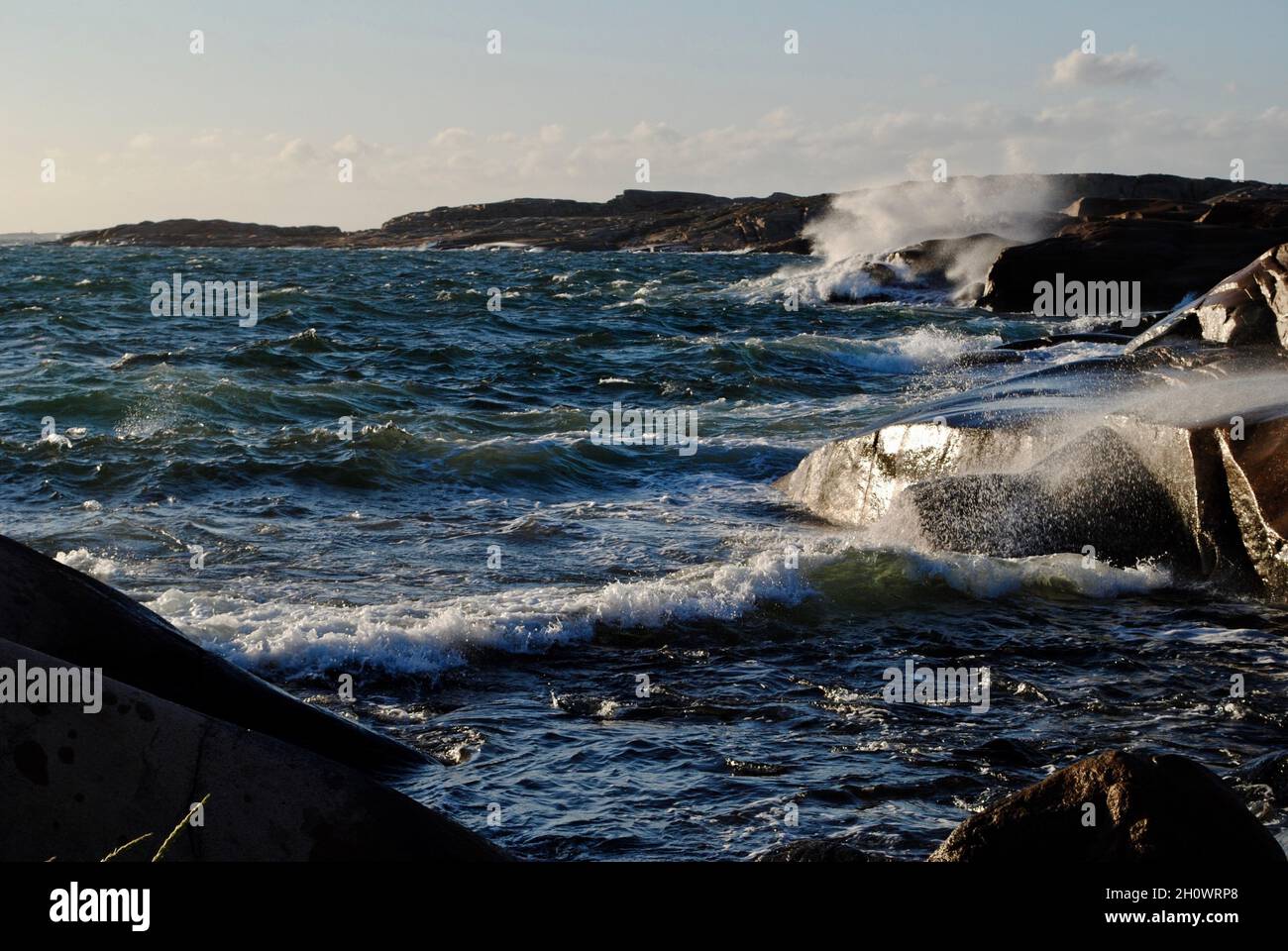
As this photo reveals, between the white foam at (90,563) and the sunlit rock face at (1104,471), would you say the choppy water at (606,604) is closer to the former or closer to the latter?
the white foam at (90,563)

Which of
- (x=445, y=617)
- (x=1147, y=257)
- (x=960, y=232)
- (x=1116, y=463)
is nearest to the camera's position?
(x=445, y=617)

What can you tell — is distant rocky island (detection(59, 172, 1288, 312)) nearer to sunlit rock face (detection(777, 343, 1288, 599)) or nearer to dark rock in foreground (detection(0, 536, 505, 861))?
sunlit rock face (detection(777, 343, 1288, 599))

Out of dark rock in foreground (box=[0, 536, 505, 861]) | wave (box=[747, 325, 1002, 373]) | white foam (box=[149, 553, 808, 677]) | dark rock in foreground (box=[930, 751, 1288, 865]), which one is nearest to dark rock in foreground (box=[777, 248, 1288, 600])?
white foam (box=[149, 553, 808, 677])

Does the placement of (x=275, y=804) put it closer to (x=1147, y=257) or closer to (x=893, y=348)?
(x=893, y=348)

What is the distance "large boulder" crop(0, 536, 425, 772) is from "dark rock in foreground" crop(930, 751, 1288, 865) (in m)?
2.34

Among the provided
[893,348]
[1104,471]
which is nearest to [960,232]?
[893,348]

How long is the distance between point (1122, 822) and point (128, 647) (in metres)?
3.33

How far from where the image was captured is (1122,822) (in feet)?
13.4

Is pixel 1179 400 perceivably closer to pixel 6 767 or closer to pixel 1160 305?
pixel 6 767

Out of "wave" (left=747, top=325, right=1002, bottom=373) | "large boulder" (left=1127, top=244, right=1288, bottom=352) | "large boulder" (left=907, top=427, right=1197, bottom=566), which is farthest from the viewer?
"wave" (left=747, top=325, right=1002, bottom=373)

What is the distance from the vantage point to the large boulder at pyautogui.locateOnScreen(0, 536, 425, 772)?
4762 mm

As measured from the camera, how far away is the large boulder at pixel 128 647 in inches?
187

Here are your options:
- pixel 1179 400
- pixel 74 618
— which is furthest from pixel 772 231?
pixel 74 618
